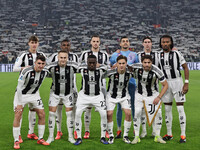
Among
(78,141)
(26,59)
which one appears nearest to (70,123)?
(78,141)

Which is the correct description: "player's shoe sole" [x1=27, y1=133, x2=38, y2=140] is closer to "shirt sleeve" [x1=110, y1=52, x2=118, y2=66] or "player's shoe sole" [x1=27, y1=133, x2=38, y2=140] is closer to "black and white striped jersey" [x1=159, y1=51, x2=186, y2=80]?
"shirt sleeve" [x1=110, y1=52, x2=118, y2=66]

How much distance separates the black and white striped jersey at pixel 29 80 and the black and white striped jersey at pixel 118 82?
4.22ft

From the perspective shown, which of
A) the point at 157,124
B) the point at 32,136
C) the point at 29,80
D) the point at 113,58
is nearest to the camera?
the point at 29,80

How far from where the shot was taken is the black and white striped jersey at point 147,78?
18.8ft

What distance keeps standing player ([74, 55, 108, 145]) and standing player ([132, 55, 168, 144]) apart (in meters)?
0.65

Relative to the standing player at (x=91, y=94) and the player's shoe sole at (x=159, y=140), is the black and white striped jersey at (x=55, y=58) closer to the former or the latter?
the standing player at (x=91, y=94)

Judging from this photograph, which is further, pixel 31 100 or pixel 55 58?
pixel 55 58

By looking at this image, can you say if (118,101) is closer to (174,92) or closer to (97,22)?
(174,92)

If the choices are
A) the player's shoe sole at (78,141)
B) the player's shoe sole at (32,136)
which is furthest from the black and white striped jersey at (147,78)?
the player's shoe sole at (32,136)

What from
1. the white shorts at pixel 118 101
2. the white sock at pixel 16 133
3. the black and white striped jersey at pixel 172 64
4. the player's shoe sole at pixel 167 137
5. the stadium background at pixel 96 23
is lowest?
the player's shoe sole at pixel 167 137

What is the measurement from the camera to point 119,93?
5867 mm

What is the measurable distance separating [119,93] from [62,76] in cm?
116

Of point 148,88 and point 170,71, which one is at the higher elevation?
point 170,71

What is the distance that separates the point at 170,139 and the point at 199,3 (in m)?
40.2
